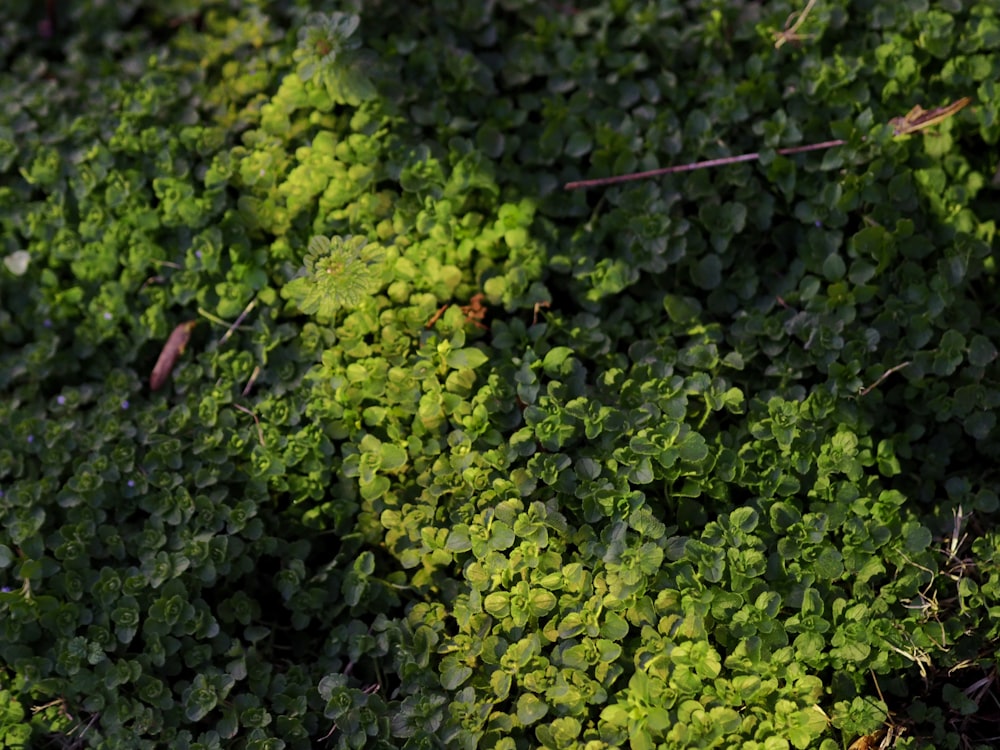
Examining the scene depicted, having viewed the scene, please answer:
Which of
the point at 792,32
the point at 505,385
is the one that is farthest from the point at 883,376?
the point at 792,32

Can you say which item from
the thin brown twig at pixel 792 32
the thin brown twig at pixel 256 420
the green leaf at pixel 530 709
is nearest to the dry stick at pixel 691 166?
the thin brown twig at pixel 792 32

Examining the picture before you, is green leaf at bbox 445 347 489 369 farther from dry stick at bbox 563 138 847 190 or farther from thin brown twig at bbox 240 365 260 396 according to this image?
dry stick at bbox 563 138 847 190

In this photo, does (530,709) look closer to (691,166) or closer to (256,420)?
(256,420)

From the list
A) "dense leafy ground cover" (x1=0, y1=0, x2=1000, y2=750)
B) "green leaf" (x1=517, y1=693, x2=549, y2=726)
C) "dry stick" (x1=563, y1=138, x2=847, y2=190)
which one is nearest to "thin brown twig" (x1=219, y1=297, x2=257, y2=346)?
"dense leafy ground cover" (x1=0, y1=0, x2=1000, y2=750)

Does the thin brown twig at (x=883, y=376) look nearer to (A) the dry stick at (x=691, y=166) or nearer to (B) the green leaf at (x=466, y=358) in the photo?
(A) the dry stick at (x=691, y=166)

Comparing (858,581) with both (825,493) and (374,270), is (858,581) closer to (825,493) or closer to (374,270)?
(825,493)
